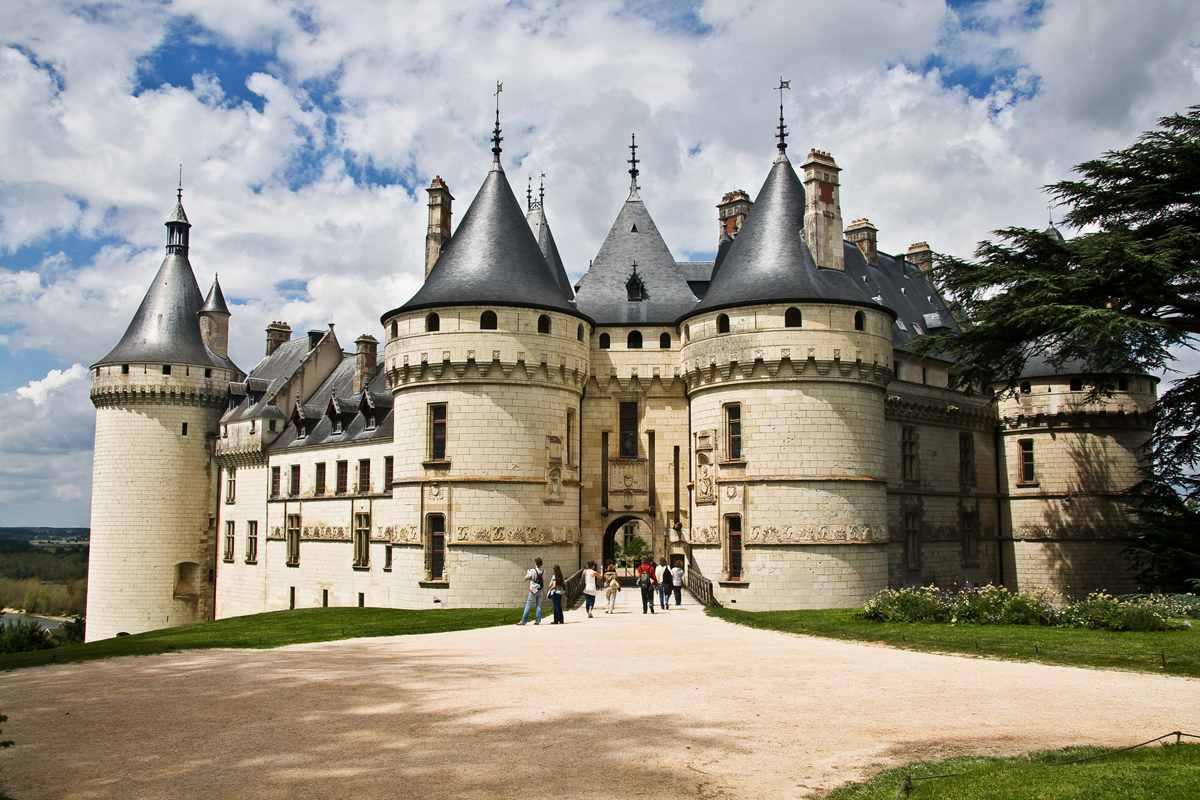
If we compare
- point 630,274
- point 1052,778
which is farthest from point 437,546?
point 1052,778

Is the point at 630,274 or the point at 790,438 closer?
the point at 790,438

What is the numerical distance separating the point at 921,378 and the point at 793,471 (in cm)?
1105

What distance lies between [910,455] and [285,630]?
22.5 meters

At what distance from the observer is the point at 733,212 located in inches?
1383

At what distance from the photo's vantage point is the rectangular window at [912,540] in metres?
33.0

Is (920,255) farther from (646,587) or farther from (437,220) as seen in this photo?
(646,587)

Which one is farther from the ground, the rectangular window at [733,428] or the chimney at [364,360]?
the chimney at [364,360]

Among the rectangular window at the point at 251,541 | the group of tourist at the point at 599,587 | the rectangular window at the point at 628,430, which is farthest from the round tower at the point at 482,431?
the rectangular window at the point at 251,541

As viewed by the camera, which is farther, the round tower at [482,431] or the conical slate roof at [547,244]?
the conical slate roof at [547,244]

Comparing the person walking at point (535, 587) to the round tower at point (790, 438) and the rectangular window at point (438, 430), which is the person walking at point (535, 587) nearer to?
the round tower at point (790, 438)

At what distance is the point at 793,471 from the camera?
26.2 meters

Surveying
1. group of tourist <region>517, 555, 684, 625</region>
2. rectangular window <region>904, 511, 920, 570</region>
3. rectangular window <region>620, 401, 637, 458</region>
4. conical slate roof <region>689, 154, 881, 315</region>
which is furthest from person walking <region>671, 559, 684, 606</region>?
rectangular window <region>904, 511, 920, 570</region>

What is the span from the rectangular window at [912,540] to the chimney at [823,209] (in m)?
9.87

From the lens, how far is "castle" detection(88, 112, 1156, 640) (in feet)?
87.3
